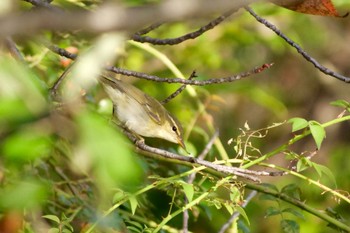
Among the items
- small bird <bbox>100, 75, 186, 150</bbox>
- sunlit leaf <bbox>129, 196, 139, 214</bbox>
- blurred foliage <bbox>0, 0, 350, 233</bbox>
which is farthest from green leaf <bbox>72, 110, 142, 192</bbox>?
small bird <bbox>100, 75, 186, 150</bbox>

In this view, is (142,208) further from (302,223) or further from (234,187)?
(302,223)

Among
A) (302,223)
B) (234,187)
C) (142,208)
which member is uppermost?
(234,187)

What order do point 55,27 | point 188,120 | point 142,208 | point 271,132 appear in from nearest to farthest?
point 55,27
point 142,208
point 188,120
point 271,132

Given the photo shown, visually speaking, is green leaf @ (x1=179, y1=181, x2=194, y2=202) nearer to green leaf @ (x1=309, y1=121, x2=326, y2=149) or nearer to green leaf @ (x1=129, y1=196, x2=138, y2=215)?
green leaf @ (x1=129, y1=196, x2=138, y2=215)

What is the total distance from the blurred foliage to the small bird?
0.18 feet

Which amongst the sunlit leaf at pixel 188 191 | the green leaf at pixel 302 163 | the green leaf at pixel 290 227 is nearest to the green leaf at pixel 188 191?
the sunlit leaf at pixel 188 191

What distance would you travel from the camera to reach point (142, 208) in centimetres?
216

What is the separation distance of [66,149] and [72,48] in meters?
0.38

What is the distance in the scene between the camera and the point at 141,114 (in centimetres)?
270

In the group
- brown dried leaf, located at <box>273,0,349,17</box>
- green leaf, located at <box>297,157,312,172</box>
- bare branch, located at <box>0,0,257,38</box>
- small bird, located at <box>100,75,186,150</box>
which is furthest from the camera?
small bird, located at <box>100,75,186,150</box>

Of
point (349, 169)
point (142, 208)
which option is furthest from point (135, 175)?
point (349, 169)

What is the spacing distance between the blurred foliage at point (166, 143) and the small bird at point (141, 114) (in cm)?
5

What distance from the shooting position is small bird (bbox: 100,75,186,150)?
2.57m

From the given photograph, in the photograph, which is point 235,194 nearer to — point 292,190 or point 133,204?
point 133,204
